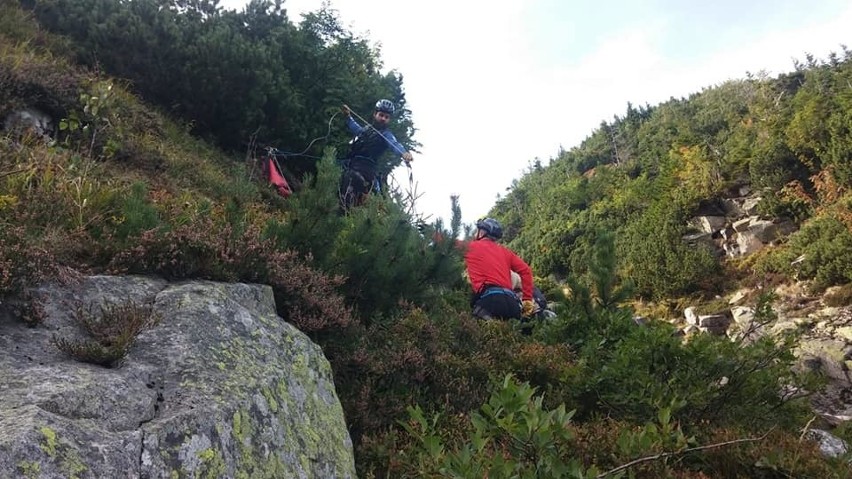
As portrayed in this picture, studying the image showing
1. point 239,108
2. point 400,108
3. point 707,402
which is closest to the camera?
point 707,402

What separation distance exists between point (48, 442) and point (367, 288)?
3.01 m

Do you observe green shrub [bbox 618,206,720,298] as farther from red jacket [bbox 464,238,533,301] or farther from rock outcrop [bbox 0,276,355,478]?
rock outcrop [bbox 0,276,355,478]

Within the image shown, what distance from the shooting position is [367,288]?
189 inches

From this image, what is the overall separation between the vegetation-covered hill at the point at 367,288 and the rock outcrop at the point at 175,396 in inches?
10.1

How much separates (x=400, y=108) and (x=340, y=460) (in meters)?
11.2

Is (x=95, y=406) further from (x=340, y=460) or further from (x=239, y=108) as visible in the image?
(x=239, y=108)

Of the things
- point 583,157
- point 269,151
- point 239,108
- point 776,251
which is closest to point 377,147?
point 269,151

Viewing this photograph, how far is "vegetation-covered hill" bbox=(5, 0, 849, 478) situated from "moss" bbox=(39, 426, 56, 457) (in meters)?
0.96

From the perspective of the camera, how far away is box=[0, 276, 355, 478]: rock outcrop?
203 cm

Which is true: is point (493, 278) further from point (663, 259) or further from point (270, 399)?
point (663, 259)

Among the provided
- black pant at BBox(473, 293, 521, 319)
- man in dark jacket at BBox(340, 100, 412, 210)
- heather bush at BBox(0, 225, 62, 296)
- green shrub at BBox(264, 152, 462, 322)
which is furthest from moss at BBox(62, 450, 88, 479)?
man in dark jacket at BBox(340, 100, 412, 210)

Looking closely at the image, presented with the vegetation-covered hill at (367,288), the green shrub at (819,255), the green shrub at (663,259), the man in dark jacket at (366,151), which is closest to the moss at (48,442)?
the vegetation-covered hill at (367,288)

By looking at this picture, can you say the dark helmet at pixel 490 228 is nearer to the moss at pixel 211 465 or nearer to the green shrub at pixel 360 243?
the green shrub at pixel 360 243

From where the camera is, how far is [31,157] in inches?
199
